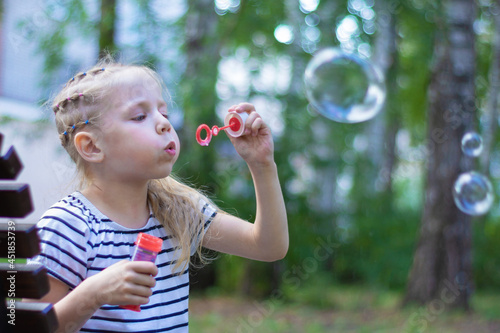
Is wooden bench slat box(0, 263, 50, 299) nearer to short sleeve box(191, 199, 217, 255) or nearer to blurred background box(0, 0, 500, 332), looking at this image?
short sleeve box(191, 199, 217, 255)

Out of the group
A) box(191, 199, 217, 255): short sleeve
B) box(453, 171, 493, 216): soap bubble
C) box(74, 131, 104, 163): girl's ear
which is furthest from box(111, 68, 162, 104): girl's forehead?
box(453, 171, 493, 216): soap bubble

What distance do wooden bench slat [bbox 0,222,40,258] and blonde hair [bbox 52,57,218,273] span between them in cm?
46

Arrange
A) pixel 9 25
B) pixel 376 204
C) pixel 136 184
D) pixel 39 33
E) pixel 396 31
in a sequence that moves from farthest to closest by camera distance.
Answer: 1. pixel 396 31
2. pixel 9 25
3. pixel 376 204
4. pixel 39 33
5. pixel 136 184

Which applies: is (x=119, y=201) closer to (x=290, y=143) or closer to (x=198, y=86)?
(x=198, y=86)

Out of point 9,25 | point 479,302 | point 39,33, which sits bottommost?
point 479,302

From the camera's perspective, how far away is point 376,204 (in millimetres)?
7766

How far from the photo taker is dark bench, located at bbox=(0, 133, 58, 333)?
0.92m

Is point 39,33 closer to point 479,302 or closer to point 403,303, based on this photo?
point 403,303

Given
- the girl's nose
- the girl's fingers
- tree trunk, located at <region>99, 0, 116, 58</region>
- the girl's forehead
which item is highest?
tree trunk, located at <region>99, 0, 116, 58</region>

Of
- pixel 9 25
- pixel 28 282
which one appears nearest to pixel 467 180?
pixel 28 282

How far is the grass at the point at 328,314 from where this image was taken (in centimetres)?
466

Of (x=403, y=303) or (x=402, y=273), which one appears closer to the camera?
(x=403, y=303)

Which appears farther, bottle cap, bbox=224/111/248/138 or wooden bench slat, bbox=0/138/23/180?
bottle cap, bbox=224/111/248/138

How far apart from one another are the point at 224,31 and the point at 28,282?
182 inches
